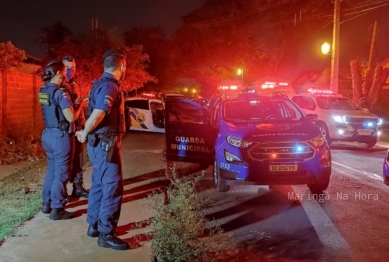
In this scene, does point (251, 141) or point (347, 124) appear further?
point (347, 124)

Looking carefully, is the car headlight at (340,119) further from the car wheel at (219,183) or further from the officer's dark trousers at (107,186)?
the officer's dark trousers at (107,186)

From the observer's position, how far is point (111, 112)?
4688mm

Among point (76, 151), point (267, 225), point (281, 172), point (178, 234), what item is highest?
point (76, 151)

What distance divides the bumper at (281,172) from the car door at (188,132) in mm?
1158

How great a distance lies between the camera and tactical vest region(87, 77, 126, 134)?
4.61 meters

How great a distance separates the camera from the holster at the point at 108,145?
15.1 feet

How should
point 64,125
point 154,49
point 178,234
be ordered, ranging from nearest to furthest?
point 178,234, point 64,125, point 154,49

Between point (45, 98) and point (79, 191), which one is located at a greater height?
point (45, 98)

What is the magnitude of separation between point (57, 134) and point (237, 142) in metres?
2.81

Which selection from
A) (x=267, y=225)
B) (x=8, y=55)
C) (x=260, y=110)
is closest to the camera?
(x=267, y=225)

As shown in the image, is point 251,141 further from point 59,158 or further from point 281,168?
point 59,158

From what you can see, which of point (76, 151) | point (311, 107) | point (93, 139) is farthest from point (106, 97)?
point (311, 107)

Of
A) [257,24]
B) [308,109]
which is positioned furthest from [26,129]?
[257,24]

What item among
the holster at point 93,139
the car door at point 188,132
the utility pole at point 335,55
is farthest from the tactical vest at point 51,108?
the utility pole at point 335,55
